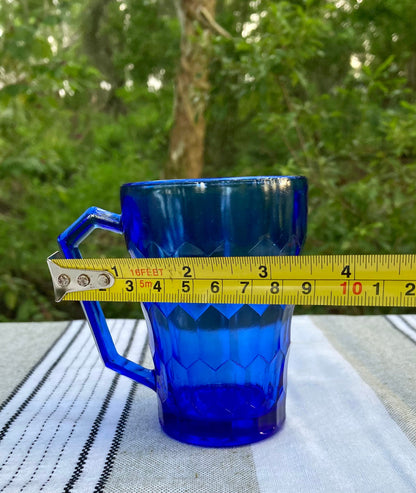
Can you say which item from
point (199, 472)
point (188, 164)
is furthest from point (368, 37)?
point (199, 472)

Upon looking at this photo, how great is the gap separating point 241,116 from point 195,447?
5.49 ft

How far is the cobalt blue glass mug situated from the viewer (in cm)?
48

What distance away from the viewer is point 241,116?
203cm

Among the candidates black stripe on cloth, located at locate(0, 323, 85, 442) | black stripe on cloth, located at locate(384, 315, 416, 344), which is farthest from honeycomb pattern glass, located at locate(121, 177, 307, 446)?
black stripe on cloth, located at locate(384, 315, 416, 344)

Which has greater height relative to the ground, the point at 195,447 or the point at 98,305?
the point at 98,305

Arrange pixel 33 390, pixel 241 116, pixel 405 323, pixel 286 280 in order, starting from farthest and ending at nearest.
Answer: pixel 241 116, pixel 405 323, pixel 33 390, pixel 286 280

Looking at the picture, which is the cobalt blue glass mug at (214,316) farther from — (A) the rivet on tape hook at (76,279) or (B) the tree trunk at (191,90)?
(B) the tree trunk at (191,90)

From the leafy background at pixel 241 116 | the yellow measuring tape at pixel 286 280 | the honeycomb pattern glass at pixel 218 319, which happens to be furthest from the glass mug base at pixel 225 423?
the leafy background at pixel 241 116

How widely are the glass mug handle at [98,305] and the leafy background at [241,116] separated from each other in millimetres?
1226

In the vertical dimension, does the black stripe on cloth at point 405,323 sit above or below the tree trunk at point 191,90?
below

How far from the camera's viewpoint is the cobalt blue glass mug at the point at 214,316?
0.48 metres

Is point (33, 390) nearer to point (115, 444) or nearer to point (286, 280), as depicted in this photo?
point (115, 444)

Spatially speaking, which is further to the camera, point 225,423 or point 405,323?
point 405,323

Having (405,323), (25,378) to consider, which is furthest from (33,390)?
(405,323)
